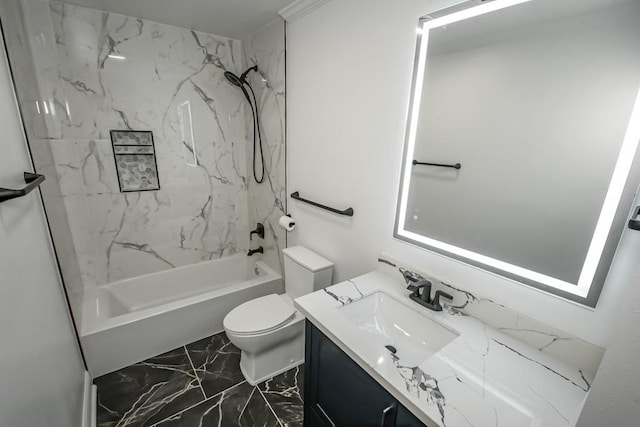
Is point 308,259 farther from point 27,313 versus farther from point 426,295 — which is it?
point 27,313

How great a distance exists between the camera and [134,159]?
2.27 metres

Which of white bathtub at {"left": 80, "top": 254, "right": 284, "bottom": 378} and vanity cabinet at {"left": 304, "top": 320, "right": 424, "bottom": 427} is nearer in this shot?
vanity cabinet at {"left": 304, "top": 320, "right": 424, "bottom": 427}

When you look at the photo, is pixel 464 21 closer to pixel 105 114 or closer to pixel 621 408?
pixel 621 408

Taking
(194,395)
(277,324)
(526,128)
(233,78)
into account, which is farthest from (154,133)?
(526,128)

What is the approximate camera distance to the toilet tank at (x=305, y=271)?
179cm

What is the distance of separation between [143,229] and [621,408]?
2.90 m

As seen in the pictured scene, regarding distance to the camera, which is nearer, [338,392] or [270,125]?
[338,392]

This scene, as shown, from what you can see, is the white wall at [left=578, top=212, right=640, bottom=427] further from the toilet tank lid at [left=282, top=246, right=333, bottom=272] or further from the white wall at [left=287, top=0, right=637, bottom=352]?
the toilet tank lid at [left=282, top=246, right=333, bottom=272]

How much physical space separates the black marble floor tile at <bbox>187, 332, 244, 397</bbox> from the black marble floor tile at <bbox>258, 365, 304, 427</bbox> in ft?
→ 0.75

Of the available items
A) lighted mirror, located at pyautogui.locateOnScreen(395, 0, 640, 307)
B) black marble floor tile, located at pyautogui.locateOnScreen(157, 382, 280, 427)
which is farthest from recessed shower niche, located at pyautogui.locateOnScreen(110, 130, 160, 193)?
lighted mirror, located at pyautogui.locateOnScreen(395, 0, 640, 307)

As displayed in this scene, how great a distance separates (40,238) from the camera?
1.22 meters

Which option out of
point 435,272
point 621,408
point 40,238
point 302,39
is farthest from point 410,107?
point 40,238

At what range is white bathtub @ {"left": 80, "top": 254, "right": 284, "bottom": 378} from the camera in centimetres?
184

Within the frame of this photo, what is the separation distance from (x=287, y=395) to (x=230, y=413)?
35 cm
